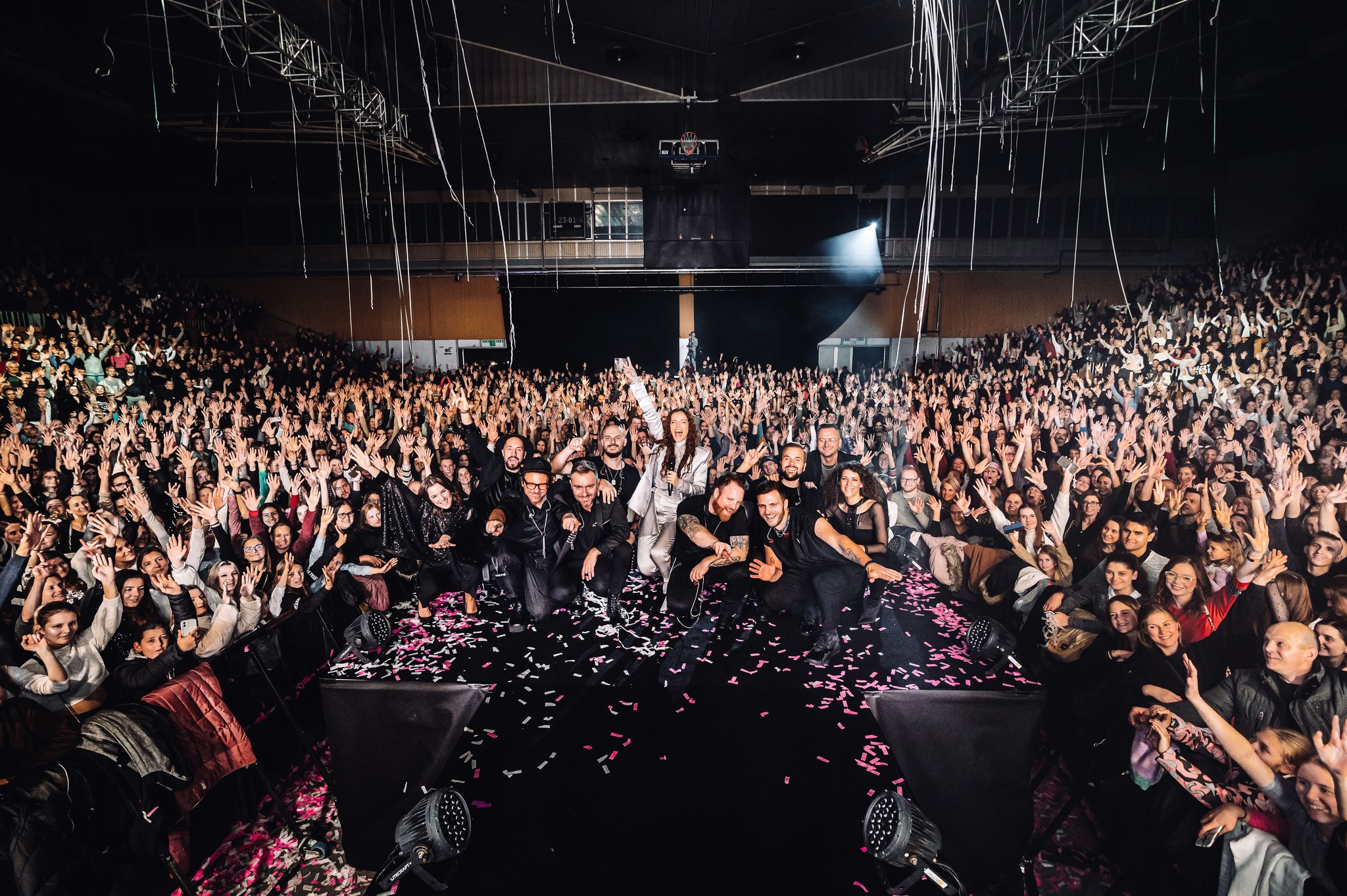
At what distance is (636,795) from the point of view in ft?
8.30

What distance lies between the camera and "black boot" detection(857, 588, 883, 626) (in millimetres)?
3729

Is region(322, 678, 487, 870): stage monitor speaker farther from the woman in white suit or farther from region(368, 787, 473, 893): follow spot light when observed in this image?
the woman in white suit

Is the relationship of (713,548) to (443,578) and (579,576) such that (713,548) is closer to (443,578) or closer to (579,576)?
(579,576)

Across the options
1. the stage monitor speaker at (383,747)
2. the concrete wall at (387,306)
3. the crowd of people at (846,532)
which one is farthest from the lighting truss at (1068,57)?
the concrete wall at (387,306)

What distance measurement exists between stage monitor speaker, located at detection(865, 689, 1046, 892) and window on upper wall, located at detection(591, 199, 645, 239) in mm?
12796

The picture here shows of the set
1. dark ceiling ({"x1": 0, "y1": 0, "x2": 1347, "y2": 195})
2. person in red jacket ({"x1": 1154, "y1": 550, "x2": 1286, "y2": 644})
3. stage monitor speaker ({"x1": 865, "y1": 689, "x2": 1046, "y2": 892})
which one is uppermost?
dark ceiling ({"x1": 0, "y1": 0, "x2": 1347, "y2": 195})

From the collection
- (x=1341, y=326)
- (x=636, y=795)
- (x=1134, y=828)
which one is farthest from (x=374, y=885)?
(x=1341, y=326)

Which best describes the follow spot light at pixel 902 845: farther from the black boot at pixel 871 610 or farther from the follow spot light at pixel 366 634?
the follow spot light at pixel 366 634

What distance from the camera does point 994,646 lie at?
3268mm

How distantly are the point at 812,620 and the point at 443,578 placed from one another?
97.1 inches

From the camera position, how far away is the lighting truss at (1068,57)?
4945 millimetres

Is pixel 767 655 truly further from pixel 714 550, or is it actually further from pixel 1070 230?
pixel 1070 230

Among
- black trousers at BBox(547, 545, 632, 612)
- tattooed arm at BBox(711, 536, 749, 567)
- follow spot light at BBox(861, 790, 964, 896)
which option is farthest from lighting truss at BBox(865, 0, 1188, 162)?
follow spot light at BBox(861, 790, 964, 896)

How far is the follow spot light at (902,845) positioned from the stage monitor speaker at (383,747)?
189 centimetres
